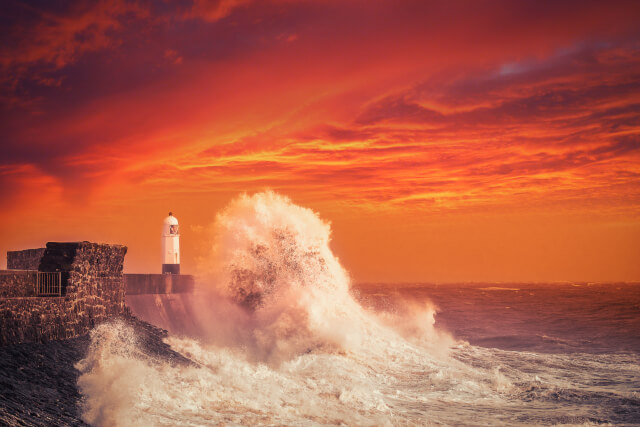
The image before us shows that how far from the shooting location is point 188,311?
1508cm

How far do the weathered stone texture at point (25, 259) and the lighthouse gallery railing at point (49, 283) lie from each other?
3167 mm

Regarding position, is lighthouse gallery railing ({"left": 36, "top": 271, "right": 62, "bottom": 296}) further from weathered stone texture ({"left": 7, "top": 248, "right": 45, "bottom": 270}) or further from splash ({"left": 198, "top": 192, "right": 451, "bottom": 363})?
splash ({"left": 198, "top": 192, "right": 451, "bottom": 363})

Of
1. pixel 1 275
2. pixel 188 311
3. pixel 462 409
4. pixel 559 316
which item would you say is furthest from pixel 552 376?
pixel 559 316

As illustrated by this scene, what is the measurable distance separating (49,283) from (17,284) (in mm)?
525

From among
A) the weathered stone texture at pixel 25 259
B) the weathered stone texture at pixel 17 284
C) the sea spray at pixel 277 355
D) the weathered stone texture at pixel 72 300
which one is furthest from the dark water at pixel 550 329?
the weathered stone texture at pixel 17 284

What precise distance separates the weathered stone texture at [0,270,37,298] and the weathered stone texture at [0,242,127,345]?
14.4 inches

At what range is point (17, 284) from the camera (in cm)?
860

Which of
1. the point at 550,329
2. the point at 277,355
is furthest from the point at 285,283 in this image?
the point at 550,329

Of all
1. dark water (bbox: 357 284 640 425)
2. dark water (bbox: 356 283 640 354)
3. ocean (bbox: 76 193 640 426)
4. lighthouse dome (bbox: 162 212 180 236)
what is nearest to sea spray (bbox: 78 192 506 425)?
ocean (bbox: 76 193 640 426)

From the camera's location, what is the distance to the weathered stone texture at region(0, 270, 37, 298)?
8242mm

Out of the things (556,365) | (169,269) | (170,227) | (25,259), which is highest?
(170,227)

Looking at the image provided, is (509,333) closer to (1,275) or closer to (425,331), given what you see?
(425,331)

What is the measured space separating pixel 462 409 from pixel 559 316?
25.0m

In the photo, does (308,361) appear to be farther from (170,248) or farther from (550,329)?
(550,329)
